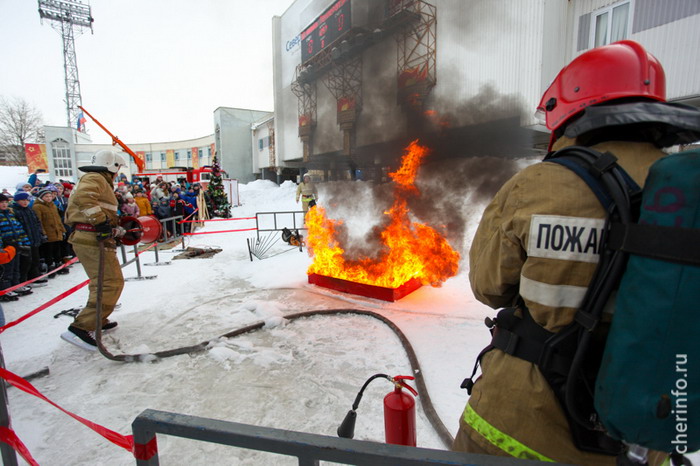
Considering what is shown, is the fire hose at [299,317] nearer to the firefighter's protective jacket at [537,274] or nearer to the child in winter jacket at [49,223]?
the firefighter's protective jacket at [537,274]

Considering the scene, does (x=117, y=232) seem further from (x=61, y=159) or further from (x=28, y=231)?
(x=61, y=159)

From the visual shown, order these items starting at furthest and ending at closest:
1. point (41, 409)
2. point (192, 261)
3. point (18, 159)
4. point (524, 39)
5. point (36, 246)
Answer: point (18, 159)
point (524, 39)
point (192, 261)
point (36, 246)
point (41, 409)

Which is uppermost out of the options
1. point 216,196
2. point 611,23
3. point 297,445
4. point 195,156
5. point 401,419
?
point 195,156

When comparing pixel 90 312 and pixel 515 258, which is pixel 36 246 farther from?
pixel 515 258

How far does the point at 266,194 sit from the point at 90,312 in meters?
21.7

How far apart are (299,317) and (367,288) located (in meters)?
1.30

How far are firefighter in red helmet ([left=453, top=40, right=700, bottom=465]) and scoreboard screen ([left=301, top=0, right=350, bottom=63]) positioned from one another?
14.4 meters

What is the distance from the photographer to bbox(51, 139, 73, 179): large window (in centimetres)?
3269

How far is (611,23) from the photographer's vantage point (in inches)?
344

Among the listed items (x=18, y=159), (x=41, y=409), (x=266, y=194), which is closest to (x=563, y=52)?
(x=41, y=409)

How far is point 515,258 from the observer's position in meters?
1.27

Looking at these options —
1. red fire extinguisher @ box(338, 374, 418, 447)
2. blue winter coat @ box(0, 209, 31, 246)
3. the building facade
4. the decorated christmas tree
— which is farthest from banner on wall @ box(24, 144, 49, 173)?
red fire extinguisher @ box(338, 374, 418, 447)

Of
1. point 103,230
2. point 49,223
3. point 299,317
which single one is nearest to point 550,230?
point 299,317

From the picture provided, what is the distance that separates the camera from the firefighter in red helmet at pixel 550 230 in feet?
3.66
